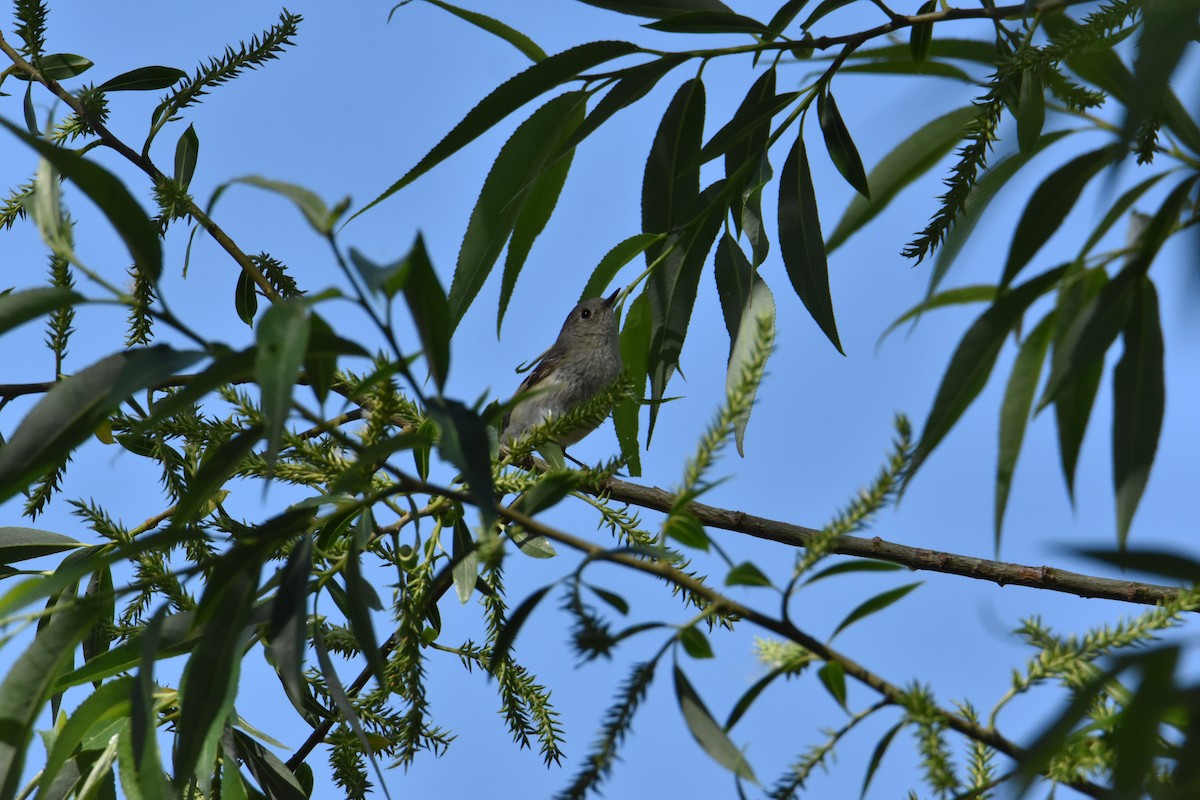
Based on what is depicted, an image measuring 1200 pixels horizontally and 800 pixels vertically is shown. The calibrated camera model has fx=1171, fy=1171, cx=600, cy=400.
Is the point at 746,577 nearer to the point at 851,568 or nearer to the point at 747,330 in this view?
the point at 851,568

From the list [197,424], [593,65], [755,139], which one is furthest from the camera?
[755,139]

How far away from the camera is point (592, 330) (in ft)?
17.8

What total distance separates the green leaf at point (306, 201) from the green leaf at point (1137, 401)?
87cm

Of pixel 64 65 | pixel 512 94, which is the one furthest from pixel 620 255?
pixel 64 65

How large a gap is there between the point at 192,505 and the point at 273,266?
100 centimetres

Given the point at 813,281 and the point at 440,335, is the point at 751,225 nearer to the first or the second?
the point at 813,281

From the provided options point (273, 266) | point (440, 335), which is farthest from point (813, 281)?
point (440, 335)

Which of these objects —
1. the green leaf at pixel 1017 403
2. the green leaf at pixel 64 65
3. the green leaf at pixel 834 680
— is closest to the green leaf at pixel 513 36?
the green leaf at pixel 64 65

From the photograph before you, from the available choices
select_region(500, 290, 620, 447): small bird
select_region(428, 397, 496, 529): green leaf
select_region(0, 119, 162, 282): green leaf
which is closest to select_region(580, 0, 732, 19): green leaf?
select_region(0, 119, 162, 282): green leaf

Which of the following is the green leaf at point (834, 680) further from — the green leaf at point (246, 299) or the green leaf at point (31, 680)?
the green leaf at point (246, 299)

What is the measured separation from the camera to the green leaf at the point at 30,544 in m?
1.80

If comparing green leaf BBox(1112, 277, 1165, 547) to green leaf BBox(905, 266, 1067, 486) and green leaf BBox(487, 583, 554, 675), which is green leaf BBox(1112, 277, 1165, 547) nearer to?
green leaf BBox(905, 266, 1067, 486)

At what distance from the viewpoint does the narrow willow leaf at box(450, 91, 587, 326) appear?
6.05ft

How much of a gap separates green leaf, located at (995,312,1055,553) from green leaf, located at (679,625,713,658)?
389 millimetres
